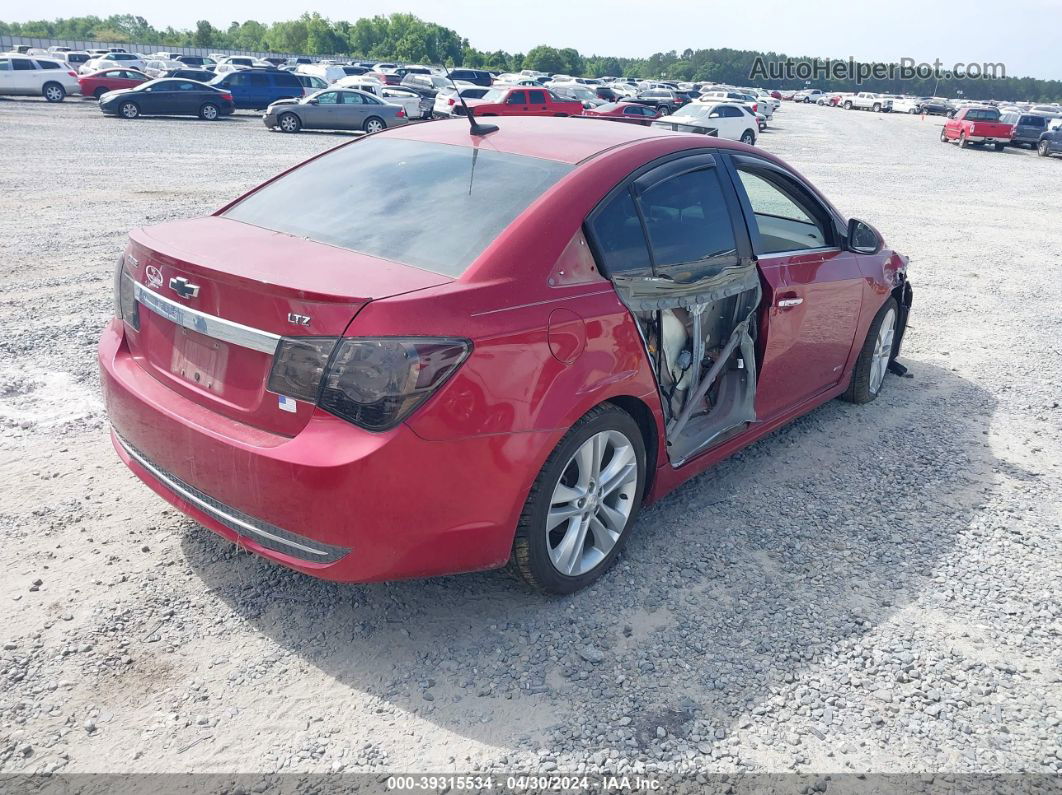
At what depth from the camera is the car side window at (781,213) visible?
4.23 meters

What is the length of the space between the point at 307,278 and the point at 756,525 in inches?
95.2

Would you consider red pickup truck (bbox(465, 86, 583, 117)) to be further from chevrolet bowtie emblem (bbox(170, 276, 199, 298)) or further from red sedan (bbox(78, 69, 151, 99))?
chevrolet bowtie emblem (bbox(170, 276, 199, 298))

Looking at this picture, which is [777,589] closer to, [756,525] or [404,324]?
[756,525]

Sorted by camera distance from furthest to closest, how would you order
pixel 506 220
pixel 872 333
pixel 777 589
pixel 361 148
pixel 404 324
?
1. pixel 872 333
2. pixel 361 148
3. pixel 777 589
4. pixel 506 220
5. pixel 404 324

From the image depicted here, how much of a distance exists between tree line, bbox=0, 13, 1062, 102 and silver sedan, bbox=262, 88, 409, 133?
60.6m

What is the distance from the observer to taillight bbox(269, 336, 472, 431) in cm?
259

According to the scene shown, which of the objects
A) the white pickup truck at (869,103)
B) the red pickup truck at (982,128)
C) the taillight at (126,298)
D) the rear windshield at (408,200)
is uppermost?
the white pickup truck at (869,103)

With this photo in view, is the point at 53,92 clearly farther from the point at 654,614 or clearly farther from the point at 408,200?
the point at 654,614

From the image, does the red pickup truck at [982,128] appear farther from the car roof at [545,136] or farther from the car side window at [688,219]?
the car side window at [688,219]

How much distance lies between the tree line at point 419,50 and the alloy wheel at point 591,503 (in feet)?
281

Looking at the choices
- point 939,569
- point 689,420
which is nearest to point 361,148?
point 689,420

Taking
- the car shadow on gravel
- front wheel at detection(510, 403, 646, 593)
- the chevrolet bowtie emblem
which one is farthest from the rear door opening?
the chevrolet bowtie emblem

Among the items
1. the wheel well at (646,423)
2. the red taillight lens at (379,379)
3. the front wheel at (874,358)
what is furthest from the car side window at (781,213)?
the red taillight lens at (379,379)

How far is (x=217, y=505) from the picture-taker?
291cm
